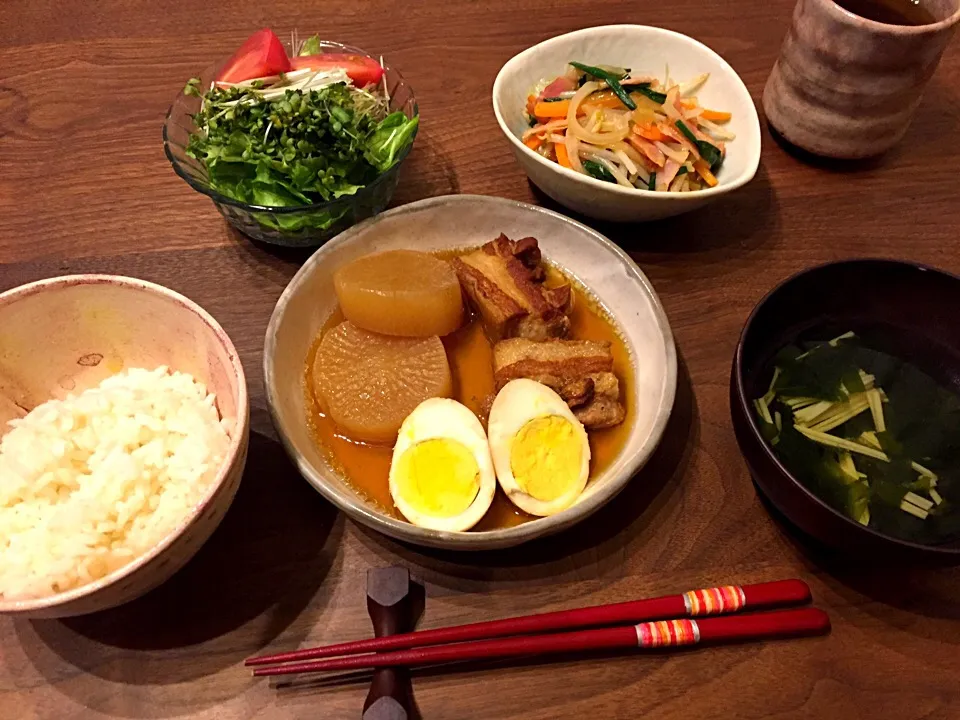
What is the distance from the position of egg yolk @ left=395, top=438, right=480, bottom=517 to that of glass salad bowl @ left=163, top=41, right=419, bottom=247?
684 mm

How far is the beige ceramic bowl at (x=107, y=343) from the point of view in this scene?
1.38 m

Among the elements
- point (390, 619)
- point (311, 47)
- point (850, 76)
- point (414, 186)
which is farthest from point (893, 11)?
point (390, 619)

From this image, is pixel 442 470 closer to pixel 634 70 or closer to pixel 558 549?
pixel 558 549

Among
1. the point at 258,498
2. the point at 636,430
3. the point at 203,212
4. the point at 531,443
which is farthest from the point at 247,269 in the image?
the point at 636,430

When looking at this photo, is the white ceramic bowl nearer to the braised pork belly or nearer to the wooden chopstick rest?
the braised pork belly

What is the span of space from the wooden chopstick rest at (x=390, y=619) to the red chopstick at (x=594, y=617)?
0.12 feet

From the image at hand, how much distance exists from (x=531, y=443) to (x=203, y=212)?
1.24 m

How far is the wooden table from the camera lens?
1345 millimetres

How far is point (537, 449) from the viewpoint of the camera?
1551 millimetres

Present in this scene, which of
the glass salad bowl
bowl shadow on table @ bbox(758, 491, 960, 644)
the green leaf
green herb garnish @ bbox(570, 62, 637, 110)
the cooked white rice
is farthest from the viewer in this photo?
green herb garnish @ bbox(570, 62, 637, 110)

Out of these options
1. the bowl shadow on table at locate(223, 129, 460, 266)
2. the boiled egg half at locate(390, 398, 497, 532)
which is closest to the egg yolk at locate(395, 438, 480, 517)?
the boiled egg half at locate(390, 398, 497, 532)

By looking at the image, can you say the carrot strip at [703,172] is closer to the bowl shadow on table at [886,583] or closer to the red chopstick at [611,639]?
the bowl shadow on table at [886,583]

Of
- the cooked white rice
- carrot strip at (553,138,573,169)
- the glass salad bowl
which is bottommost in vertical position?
the cooked white rice

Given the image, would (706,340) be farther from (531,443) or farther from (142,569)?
(142,569)
